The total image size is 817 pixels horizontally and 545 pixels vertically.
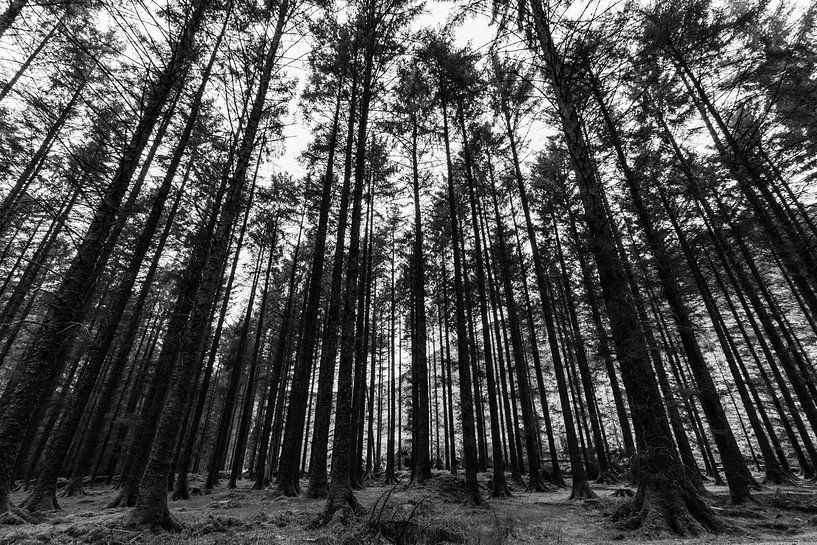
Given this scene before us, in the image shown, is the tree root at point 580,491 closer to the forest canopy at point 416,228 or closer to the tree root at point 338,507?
the forest canopy at point 416,228

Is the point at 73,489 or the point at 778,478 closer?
the point at 778,478

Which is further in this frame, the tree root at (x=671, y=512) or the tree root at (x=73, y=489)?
the tree root at (x=73, y=489)

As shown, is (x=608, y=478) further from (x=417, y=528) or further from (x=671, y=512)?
(x=417, y=528)

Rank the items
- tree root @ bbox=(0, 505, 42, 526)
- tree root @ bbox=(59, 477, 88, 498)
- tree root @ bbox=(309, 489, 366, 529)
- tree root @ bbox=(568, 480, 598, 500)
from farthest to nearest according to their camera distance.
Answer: tree root @ bbox=(59, 477, 88, 498) < tree root @ bbox=(568, 480, 598, 500) < tree root @ bbox=(309, 489, 366, 529) < tree root @ bbox=(0, 505, 42, 526)

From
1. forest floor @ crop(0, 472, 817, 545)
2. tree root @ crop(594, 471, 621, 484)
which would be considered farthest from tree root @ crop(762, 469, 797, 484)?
forest floor @ crop(0, 472, 817, 545)

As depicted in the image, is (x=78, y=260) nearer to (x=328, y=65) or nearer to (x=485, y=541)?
(x=485, y=541)

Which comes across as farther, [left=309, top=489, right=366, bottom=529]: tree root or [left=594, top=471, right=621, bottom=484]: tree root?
[left=594, top=471, right=621, bottom=484]: tree root

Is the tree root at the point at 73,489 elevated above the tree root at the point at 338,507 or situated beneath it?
situated beneath

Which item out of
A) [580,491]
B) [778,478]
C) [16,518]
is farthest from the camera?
[778,478]

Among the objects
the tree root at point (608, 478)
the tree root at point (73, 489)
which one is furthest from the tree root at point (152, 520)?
the tree root at point (608, 478)

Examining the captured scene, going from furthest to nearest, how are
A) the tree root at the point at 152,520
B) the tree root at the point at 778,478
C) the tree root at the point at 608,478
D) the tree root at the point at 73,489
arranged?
the tree root at the point at 608,478 → the tree root at the point at 778,478 → the tree root at the point at 73,489 → the tree root at the point at 152,520

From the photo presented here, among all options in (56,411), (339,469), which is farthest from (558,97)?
(56,411)

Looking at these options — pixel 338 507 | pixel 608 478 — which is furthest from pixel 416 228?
pixel 608 478

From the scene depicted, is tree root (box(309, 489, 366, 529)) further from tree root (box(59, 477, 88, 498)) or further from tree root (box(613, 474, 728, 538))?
tree root (box(59, 477, 88, 498))
